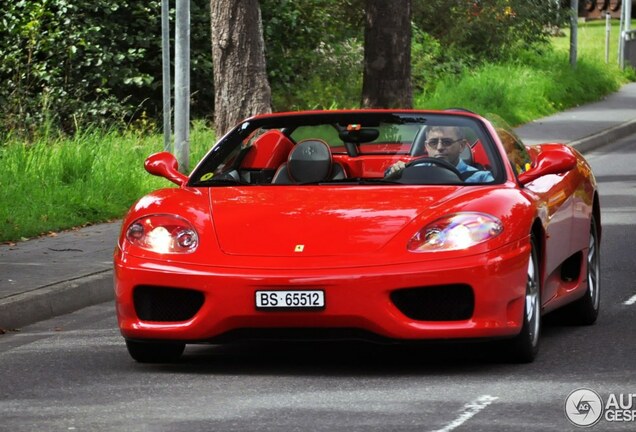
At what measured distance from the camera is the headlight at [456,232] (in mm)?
8094

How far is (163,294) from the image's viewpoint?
8.34m

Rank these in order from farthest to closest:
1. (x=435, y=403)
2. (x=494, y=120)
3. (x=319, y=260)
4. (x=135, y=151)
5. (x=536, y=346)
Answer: (x=135, y=151) → (x=494, y=120) → (x=536, y=346) → (x=319, y=260) → (x=435, y=403)

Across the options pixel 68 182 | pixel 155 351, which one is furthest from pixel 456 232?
pixel 68 182

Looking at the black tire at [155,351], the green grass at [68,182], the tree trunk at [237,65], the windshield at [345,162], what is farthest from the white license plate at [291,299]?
the tree trunk at [237,65]

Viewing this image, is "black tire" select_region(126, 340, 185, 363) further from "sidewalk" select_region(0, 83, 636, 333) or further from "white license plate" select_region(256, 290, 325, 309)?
"sidewalk" select_region(0, 83, 636, 333)

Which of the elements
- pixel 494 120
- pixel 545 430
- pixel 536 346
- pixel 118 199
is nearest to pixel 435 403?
pixel 545 430

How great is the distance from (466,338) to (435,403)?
Result: 0.77 m

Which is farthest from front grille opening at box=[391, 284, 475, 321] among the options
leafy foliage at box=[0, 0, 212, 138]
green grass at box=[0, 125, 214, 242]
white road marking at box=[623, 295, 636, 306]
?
leafy foliage at box=[0, 0, 212, 138]

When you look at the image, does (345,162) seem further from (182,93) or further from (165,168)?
(182,93)

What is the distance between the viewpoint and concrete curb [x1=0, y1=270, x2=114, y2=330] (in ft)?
34.2

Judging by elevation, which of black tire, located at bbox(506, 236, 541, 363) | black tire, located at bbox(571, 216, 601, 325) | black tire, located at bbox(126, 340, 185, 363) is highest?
black tire, located at bbox(506, 236, 541, 363)

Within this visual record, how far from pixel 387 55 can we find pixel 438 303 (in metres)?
15.3

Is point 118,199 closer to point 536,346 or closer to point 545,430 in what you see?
point 536,346

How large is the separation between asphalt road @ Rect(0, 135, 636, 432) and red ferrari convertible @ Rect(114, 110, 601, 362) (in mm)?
219
